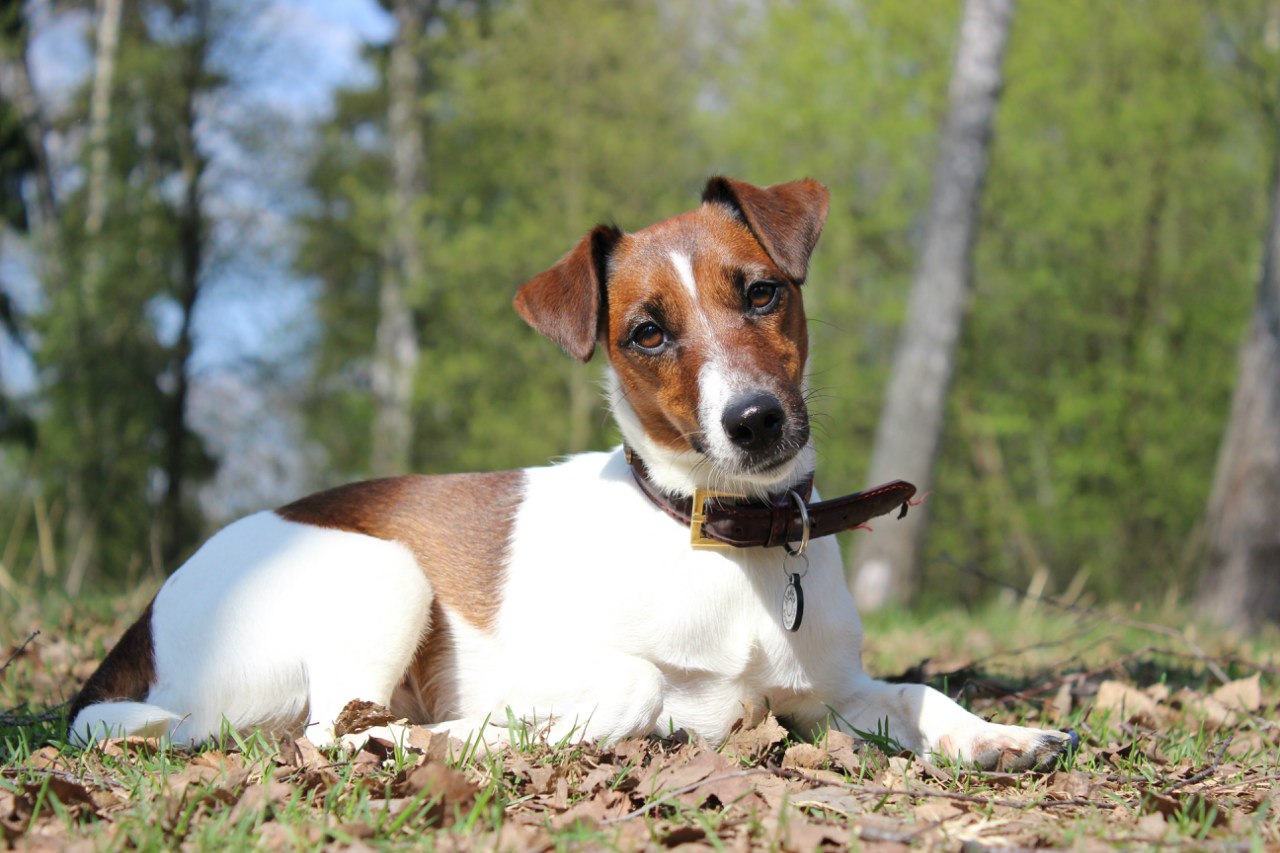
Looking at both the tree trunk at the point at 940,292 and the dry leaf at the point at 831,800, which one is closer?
the dry leaf at the point at 831,800

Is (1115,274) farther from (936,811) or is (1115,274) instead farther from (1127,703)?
(936,811)

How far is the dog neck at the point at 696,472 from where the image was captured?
339cm

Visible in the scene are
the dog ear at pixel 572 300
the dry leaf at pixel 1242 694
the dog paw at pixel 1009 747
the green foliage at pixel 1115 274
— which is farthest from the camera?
the green foliage at pixel 1115 274

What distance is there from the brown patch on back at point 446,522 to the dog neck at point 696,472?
25.9 inches

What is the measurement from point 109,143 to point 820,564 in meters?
15.7

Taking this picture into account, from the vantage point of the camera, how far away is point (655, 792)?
2.74 m

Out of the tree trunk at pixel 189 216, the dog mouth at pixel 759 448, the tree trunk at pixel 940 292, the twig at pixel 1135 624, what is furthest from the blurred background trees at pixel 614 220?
the dog mouth at pixel 759 448

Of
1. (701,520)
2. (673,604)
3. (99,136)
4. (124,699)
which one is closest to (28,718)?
(124,699)

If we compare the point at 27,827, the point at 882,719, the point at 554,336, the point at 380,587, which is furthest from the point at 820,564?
the point at 27,827

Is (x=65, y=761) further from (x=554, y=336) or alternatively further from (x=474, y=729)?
(x=554, y=336)

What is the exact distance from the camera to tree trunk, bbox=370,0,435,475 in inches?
834

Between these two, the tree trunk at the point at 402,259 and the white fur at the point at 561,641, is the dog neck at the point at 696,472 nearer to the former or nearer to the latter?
the white fur at the point at 561,641

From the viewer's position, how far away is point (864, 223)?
1880 centimetres

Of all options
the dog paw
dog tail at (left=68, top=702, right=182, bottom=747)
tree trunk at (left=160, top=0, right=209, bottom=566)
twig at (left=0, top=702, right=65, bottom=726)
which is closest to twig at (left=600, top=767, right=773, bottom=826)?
the dog paw
